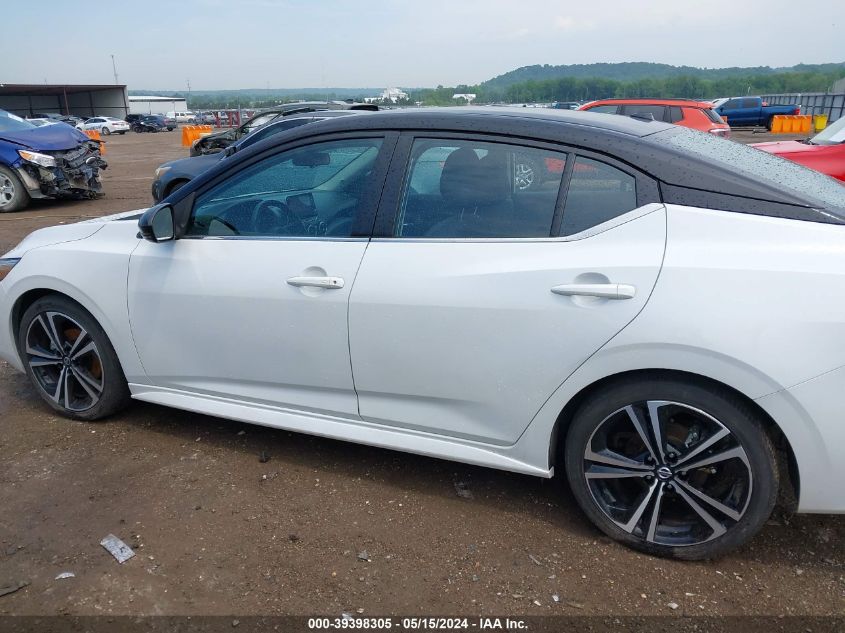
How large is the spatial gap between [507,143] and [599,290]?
2.44ft

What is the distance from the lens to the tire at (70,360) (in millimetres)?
3627

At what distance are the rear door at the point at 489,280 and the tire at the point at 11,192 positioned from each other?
10.3 m

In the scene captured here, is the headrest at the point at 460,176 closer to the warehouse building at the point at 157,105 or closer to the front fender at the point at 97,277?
the front fender at the point at 97,277

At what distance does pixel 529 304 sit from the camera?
249 cm

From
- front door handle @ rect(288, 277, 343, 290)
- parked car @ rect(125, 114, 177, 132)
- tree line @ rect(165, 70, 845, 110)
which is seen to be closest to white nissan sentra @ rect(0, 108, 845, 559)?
front door handle @ rect(288, 277, 343, 290)

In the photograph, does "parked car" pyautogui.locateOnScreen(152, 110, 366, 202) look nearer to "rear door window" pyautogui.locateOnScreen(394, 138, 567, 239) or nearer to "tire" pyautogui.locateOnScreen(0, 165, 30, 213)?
"tire" pyautogui.locateOnScreen(0, 165, 30, 213)

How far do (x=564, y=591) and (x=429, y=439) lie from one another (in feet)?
2.62

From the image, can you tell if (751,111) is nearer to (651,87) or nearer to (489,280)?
(651,87)

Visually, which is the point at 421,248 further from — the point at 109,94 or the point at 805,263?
the point at 109,94

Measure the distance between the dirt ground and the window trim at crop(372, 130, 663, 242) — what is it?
1198mm

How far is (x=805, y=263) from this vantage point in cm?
218

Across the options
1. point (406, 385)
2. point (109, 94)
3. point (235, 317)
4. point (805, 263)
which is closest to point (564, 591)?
point (406, 385)

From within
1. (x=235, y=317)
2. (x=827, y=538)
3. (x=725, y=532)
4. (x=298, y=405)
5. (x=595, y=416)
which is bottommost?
(x=827, y=538)

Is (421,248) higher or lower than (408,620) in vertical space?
higher
